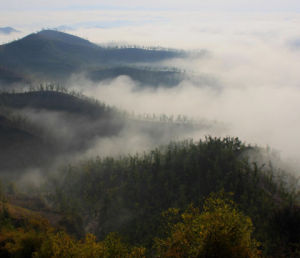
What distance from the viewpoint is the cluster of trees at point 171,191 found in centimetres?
9948

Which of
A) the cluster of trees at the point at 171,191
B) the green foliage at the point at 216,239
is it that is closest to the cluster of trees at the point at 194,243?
the green foliage at the point at 216,239

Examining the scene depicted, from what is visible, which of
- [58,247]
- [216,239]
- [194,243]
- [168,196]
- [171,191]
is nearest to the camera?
[216,239]

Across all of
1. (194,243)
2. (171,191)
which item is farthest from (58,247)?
(171,191)

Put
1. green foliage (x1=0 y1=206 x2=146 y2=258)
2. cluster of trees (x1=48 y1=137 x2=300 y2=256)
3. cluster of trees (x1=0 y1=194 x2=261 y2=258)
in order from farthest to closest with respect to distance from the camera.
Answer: cluster of trees (x1=48 y1=137 x2=300 y2=256)
green foliage (x1=0 y1=206 x2=146 y2=258)
cluster of trees (x1=0 y1=194 x2=261 y2=258)

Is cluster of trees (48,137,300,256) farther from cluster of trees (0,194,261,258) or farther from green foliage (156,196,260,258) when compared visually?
green foliage (156,196,260,258)

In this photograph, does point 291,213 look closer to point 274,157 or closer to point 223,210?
point 223,210

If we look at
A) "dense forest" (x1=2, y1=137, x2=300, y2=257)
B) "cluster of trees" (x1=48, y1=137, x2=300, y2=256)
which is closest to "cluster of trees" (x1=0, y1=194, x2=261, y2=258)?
"dense forest" (x1=2, y1=137, x2=300, y2=257)

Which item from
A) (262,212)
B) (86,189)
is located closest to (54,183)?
(86,189)

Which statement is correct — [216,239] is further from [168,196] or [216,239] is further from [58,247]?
[168,196]

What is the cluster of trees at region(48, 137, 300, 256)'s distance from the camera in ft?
326

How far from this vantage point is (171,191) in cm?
13212

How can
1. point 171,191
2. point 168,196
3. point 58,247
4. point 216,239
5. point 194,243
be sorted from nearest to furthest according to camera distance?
point 216,239 < point 194,243 < point 58,247 < point 168,196 < point 171,191

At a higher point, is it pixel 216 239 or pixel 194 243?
pixel 216 239

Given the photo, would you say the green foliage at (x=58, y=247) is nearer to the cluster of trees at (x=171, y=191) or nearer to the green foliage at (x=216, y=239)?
the green foliage at (x=216, y=239)
